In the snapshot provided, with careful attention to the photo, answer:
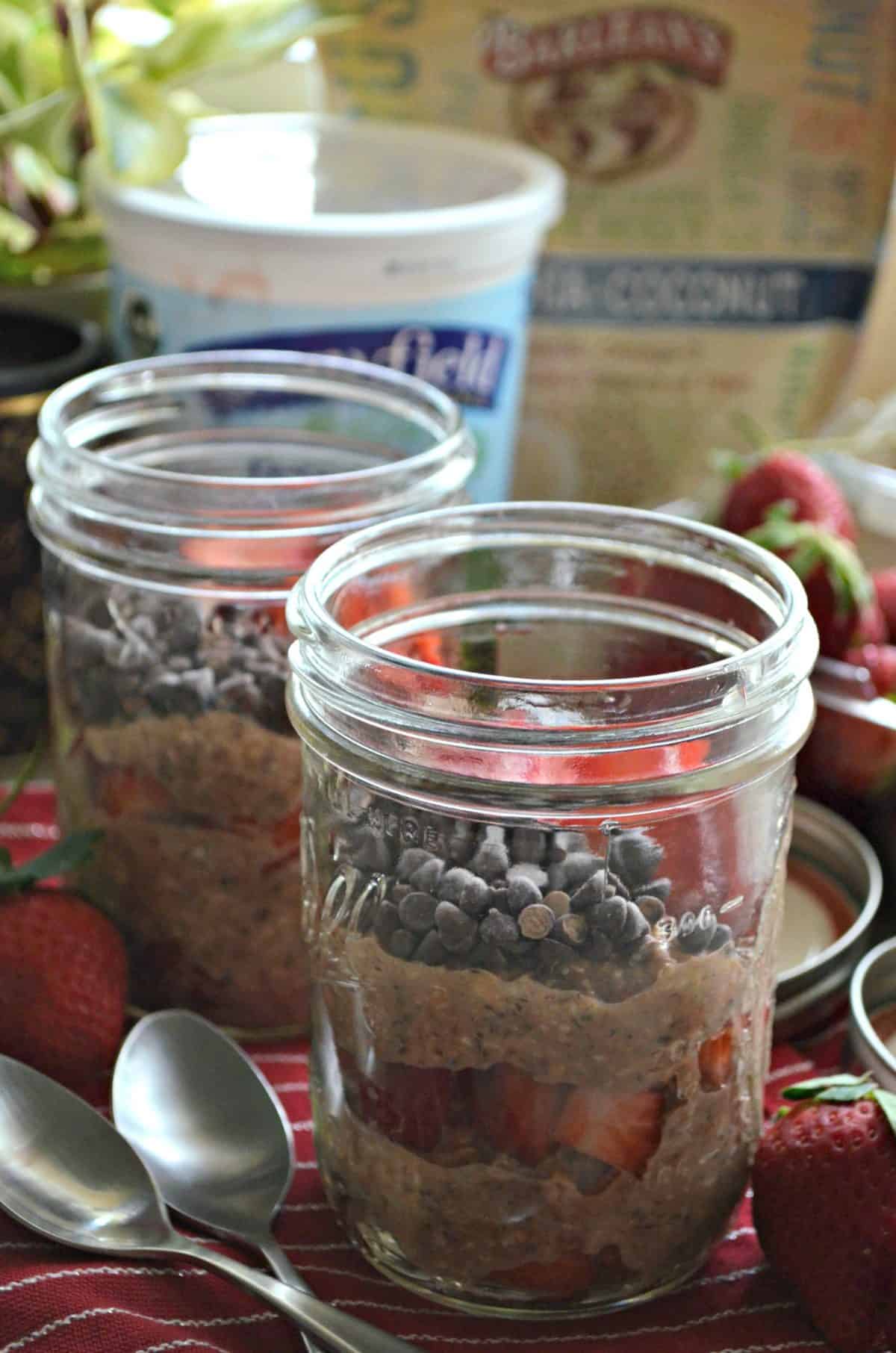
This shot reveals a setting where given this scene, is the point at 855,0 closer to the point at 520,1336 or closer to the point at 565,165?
the point at 565,165

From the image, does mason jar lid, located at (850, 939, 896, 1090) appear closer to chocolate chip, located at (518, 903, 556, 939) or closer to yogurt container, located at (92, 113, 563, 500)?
chocolate chip, located at (518, 903, 556, 939)

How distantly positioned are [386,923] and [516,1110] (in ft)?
0.26

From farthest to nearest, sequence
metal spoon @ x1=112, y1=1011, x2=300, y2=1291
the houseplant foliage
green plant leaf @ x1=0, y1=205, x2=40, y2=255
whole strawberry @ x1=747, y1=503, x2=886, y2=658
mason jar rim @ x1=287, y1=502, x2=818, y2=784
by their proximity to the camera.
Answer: green plant leaf @ x1=0, y1=205, x2=40, y2=255 < the houseplant foliage < whole strawberry @ x1=747, y1=503, x2=886, y2=658 < metal spoon @ x1=112, y1=1011, x2=300, y2=1291 < mason jar rim @ x1=287, y1=502, x2=818, y2=784

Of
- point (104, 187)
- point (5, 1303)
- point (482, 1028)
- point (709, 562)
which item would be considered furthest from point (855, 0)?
point (5, 1303)

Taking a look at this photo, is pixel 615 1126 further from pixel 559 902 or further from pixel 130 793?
pixel 130 793

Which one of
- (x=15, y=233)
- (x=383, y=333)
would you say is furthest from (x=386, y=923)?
(x=15, y=233)

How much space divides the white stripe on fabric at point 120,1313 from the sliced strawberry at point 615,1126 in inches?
5.2

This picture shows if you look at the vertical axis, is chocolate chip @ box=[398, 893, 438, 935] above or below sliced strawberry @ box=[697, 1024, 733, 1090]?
above

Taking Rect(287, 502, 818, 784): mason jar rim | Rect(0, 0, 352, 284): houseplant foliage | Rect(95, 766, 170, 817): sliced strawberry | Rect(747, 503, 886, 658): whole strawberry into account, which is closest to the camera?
Rect(287, 502, 818, 784): mason jar rim

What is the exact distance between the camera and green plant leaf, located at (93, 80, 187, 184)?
0.96 m

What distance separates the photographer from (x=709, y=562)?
64cm

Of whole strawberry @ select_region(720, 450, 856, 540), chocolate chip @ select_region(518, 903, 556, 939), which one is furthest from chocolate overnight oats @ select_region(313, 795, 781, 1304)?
whole strawberry @ select_region(720, 450, 856, 540)

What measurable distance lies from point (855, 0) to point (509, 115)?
0.25 meters

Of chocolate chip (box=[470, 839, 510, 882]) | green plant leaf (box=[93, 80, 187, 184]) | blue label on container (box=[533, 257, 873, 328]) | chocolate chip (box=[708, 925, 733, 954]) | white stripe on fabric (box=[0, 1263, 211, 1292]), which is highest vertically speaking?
green plant leaf (box=[93, 80, 187, 184])
